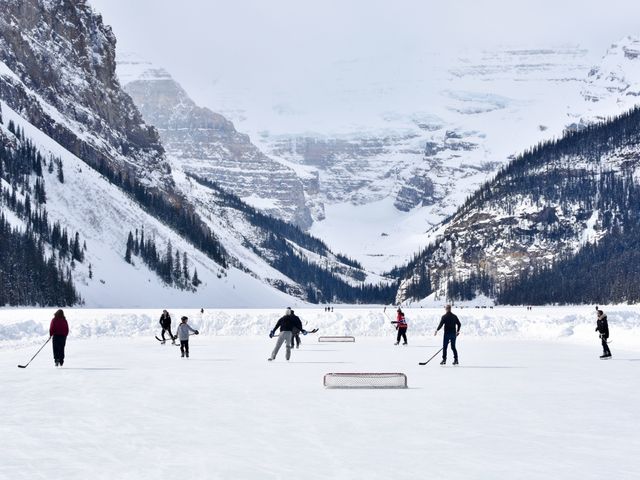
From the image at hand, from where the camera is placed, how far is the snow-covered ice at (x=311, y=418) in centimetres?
1579

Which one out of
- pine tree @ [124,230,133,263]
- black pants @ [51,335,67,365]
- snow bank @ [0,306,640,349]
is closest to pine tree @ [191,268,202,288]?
pine tree @ [124,230,133,263]

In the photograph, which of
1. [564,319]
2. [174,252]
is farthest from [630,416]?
[174,252]

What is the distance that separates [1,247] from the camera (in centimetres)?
13500

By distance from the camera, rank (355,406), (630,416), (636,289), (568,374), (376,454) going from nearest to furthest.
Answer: (376,454), (630,416), (355,406), (568,374), (636,289)

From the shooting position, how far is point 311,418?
21.4 metres

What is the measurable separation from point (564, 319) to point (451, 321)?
105 ft

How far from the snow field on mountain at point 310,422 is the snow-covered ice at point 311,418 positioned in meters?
0.05

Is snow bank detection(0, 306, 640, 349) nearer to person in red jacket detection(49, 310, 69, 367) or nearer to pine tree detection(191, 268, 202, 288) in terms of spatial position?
person in red jacket detection(49, 310, 69, 367)

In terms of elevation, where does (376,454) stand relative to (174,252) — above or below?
below

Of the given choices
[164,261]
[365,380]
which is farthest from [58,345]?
[164,261]

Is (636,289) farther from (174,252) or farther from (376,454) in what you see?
(376,454)

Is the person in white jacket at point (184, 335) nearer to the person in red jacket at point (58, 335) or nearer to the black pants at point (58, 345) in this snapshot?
the person in red jacket at point (58, 335)

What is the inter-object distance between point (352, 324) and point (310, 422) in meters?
47.5

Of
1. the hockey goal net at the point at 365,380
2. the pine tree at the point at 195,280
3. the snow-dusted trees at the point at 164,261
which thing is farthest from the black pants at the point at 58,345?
the pine tree at the point at 195,280
